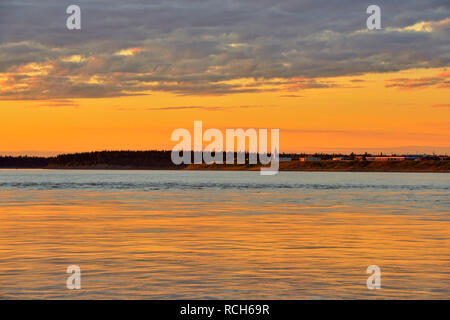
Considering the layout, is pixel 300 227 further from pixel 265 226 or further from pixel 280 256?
pixel 280 256

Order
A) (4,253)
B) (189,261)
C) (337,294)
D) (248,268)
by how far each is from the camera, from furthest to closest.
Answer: (4,253) → (189,261) → (248,268) → (337,294)

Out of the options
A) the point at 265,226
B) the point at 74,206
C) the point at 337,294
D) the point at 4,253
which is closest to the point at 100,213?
the point at 74,206

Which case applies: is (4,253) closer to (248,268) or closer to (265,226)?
(248,268)

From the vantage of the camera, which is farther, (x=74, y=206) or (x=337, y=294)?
(x=74, y=206)

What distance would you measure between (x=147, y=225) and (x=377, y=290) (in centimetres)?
2354

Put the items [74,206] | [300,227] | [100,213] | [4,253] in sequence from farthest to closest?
[74,206] < [100,213] < [300,227] < [4,253]

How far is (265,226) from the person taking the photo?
41625 millimetres

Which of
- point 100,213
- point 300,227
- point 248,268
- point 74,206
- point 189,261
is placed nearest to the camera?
point 248,268

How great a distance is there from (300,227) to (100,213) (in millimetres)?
17855

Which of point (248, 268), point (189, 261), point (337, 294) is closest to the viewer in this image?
point (337, 294)

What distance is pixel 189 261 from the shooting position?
86.6 feet
